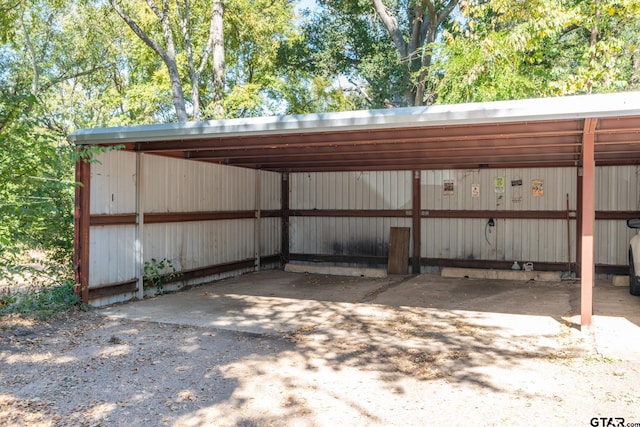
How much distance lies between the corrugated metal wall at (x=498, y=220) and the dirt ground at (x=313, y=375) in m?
4.10

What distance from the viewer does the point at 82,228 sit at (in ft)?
20.9

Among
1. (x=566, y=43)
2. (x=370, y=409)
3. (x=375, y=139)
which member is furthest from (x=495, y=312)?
(x=566, y=43)

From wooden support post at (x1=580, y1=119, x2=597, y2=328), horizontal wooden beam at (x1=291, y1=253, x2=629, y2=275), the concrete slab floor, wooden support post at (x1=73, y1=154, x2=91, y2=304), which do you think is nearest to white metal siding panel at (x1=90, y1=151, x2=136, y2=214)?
wooden support post at (x1=73, y1=154, x2=91, y2=304)

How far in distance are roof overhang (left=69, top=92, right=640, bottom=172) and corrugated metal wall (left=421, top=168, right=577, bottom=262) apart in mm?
341

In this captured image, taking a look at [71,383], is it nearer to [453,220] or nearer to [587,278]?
[587,278]

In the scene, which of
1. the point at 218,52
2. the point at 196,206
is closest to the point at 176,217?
the point at 196,206

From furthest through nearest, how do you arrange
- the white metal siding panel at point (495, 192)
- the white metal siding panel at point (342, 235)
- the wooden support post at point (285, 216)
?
the wooden support post at point (285, 216) → the white metal siding panel at point (342, 235) → the white metal siding panel at point (495, 192)

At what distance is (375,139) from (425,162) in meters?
3.50

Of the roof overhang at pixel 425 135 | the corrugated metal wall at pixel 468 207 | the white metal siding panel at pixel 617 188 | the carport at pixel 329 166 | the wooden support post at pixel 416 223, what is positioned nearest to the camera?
the roof overhang at pixel 425 135

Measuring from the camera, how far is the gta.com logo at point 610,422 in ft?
10.0

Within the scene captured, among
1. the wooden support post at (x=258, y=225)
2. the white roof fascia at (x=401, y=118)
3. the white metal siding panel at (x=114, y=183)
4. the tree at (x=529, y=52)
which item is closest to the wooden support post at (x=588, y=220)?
the white roof fascia at (x=401, y=118)

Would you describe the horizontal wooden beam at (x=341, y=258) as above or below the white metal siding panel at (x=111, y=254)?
below

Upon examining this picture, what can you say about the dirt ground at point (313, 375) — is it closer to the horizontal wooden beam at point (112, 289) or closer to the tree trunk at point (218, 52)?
the horizontal wooden beam at point (112, 289)

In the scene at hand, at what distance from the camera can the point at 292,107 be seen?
20.3 meters
